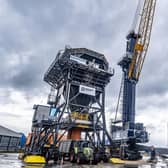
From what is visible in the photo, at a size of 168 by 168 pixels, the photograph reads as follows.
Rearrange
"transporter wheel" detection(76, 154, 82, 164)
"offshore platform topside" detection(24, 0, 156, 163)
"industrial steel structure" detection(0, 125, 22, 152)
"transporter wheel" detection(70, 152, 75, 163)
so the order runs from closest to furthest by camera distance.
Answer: "transporter wheel" detection(76, 154, 82, 164) < "transporter wheel" detection(70, 152, 75, 163) < "offshore platform topside" detection(24, 0, 156, 163) < "industrial steel structure" detection(0, 125, 22, 152)

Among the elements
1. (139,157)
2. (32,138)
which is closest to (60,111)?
(32,138)

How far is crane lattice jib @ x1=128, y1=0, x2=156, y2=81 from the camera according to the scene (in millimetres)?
50938

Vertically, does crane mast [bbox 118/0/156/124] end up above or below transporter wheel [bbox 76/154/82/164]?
above

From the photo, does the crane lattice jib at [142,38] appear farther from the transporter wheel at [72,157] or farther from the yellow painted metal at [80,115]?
the transporter wheel at [72,157]

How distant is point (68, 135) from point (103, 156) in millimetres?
14521

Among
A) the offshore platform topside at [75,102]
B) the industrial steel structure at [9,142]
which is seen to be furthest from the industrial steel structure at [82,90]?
the industrial steel structure at [9,142]

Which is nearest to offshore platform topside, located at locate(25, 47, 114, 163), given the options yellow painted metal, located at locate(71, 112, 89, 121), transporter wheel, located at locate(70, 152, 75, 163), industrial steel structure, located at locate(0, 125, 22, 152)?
yellow painted metal, located at locate(71, 112, 89, 121)

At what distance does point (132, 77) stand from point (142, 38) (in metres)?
12.4

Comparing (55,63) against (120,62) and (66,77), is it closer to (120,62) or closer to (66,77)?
(66,77)

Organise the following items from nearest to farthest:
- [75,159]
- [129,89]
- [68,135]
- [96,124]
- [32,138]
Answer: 1. [75,159]
2. [32,138]
3. [96,124]
4. [68,135]
5. [129,89]

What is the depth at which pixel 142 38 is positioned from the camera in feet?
177

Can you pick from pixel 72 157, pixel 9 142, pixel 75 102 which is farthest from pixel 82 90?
pixel 9 142

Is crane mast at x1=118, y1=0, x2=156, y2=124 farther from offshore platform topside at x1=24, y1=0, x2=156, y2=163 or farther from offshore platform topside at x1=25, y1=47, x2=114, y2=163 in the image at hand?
offshore platform topside at x1=25, y1=47, x2=114, y2=163

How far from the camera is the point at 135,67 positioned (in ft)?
195
